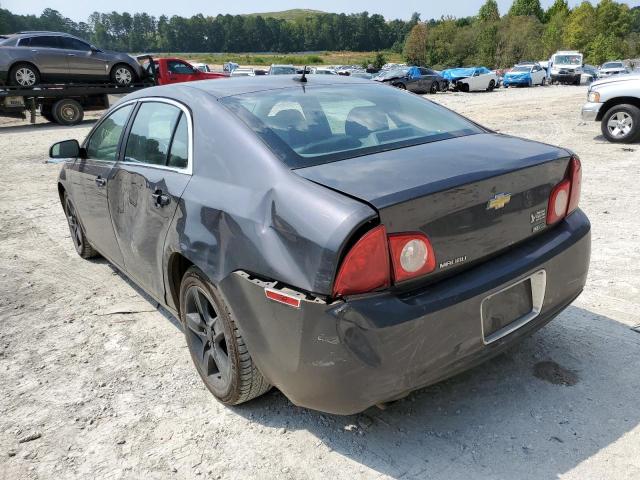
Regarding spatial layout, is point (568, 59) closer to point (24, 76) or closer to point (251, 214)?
point (24, 76)

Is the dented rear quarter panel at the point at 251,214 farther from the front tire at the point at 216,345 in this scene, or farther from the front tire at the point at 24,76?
the front tire at the point at 24,76

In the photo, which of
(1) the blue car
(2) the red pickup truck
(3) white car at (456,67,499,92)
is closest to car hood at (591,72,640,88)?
(2) the red pickup truck

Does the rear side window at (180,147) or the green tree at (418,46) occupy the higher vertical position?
the green tree at (418,46)

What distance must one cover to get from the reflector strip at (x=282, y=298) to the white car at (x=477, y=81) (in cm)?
3278

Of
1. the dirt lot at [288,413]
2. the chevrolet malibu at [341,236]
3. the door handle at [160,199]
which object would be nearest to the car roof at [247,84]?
the chevrolet malibu at [341,236]

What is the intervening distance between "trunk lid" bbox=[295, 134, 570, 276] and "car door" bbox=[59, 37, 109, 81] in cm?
1758

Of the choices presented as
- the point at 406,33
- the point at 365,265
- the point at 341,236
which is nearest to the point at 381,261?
the point at 365,265

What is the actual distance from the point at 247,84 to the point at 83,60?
1662cm

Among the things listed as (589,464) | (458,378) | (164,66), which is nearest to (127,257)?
(458,378)

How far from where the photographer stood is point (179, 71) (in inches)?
816

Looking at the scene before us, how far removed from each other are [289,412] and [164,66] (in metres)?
19.8

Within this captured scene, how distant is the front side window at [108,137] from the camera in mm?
3707

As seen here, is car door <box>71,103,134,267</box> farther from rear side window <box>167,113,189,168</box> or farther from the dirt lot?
rear side window <box>167,113,189,168</box>

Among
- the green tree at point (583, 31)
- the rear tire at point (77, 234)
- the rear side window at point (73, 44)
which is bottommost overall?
the rear tire at point (77, 234)
